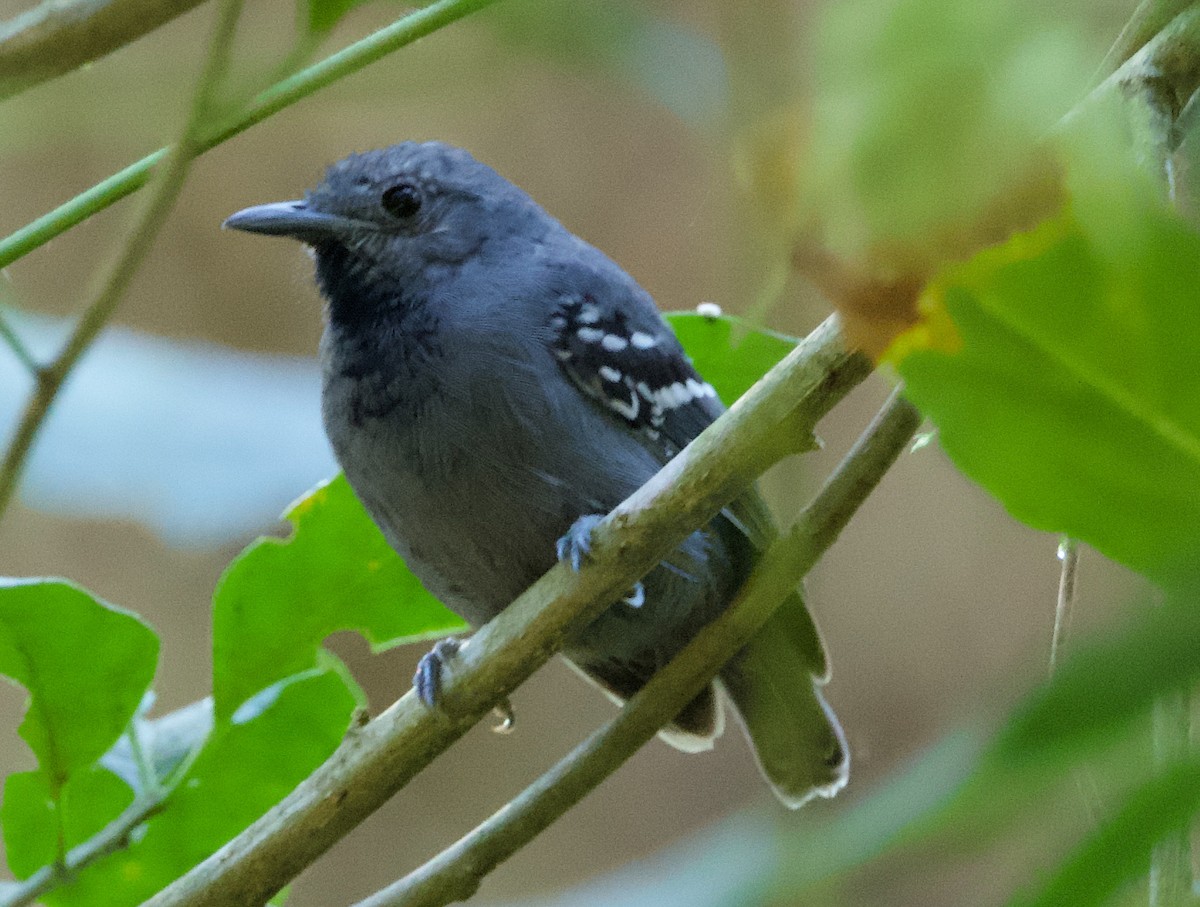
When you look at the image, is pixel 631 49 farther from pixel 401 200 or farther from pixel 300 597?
pixel 401 200

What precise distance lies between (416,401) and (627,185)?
380 cm

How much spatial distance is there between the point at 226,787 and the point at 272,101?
95 centimetres

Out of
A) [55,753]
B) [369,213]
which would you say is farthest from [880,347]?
[369,213]

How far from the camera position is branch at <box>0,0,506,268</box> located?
3.59 ft

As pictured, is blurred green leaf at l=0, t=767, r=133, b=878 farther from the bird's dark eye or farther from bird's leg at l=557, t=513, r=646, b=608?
the bird's dark eye

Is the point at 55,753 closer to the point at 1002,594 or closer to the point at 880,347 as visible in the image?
the point at 880,347

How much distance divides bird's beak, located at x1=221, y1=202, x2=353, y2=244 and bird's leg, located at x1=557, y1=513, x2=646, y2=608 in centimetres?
75

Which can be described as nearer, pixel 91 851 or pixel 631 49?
pixel 631 49

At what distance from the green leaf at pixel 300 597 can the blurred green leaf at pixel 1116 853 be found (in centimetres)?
148

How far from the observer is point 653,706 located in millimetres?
1735

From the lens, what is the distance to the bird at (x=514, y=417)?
83.9 inches

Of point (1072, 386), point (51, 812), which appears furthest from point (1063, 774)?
point (51, 812)

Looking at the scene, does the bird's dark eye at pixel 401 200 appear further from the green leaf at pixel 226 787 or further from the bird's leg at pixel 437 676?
the green leaf at pixel 226 787

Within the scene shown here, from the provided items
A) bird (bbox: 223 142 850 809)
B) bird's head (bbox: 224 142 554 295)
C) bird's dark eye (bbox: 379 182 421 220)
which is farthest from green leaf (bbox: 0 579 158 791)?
bird's dark eye (bbox: 379 182 421 220)
